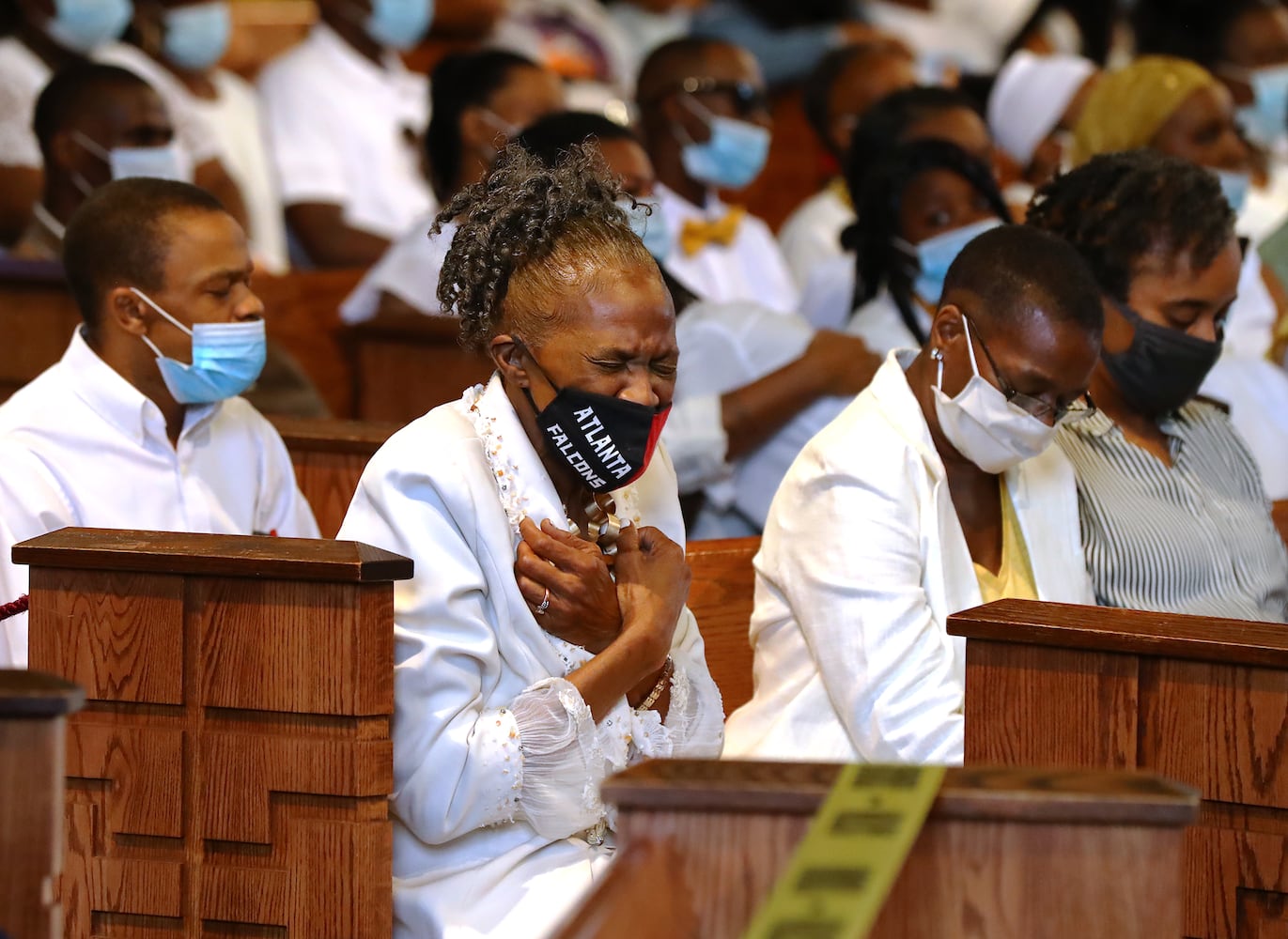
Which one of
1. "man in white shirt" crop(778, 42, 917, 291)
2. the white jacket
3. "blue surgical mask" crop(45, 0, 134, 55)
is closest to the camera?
the white jacket

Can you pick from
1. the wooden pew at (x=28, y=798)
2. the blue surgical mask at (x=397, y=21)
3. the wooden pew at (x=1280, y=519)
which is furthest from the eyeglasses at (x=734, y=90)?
the wooden pew at (x=28, y=798)

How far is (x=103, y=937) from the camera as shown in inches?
94.0

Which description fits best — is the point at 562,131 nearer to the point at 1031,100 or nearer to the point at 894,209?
the point at 894,209

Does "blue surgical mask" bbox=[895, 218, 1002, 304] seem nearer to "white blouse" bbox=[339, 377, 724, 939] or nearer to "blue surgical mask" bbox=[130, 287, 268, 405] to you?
"blue surgical mask" bbox=[130, 287, 268, 405]

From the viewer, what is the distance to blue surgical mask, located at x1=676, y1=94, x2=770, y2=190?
18.8 ft

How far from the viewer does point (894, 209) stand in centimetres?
463

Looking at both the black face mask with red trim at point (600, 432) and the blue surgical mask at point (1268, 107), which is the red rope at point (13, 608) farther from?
the blue surgical mask at point (1268, 107)

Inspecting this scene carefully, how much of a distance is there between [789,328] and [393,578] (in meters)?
2.33

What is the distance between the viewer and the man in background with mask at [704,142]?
18.8 feet

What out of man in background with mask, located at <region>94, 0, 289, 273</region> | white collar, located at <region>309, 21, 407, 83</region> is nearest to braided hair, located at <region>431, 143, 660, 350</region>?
man in background with mask, located at <region>94, 0, 289, 273</region>

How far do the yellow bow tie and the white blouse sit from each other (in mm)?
3195

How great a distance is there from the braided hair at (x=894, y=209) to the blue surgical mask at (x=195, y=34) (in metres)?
2.57

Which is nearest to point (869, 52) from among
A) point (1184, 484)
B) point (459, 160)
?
point (459, 160)

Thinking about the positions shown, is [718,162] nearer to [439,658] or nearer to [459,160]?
[459,160]
